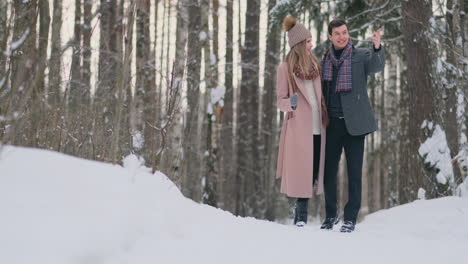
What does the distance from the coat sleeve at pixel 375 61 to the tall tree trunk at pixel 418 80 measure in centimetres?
263

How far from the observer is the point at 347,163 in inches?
179

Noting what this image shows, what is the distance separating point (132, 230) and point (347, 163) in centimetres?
246

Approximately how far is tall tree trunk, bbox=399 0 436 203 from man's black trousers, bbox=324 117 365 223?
272 cm

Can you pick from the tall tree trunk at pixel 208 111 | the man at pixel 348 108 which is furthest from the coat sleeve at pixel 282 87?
the tall tree trunk at pixel 208 111

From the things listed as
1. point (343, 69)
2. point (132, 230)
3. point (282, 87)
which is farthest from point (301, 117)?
point (132, 230)

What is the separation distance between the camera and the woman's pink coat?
4.69m

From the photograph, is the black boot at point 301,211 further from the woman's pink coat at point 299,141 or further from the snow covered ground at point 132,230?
the snow covered ground at point 132,230

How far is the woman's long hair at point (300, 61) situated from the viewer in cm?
466

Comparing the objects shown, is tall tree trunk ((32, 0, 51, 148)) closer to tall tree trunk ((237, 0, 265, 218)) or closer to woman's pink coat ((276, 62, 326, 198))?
woman's pink coat ((276, 62, 326, 198))

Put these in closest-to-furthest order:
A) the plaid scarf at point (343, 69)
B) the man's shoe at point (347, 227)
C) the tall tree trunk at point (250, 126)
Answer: the man's shoe at point (347, 227), the plaid scarf at point (343, 69), the tall tree trunk at point (250, 126)

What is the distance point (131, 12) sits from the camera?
3.78 meters

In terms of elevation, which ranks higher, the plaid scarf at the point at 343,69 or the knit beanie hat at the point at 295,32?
the knit beanie hat at the point at 295,32

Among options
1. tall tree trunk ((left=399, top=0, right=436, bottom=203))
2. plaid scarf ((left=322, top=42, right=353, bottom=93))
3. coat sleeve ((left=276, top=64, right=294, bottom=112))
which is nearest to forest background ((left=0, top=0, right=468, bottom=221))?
tall tree trunk ((left=399, top=0, right=436, bottom=203))

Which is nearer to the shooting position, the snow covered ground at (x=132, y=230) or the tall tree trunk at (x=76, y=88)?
the snow covered ground at (x=132, y=230)
